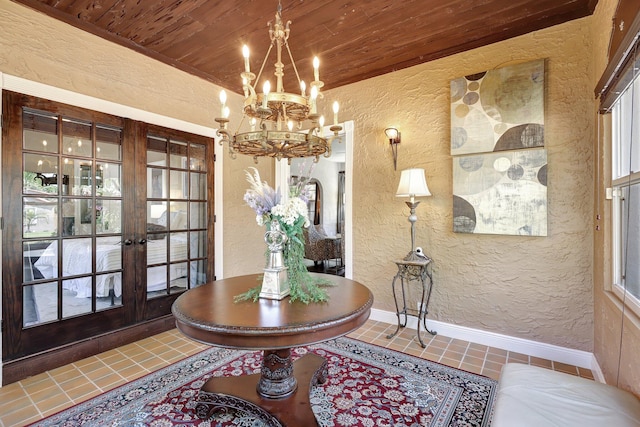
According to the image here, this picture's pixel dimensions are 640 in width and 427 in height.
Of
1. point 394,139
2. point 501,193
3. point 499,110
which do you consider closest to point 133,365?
point 394,139

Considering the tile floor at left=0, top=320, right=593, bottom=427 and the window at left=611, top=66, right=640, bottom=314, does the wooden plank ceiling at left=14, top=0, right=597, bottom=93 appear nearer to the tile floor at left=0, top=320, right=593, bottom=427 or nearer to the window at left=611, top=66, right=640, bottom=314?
the window at left=611, top=66, right=640, bottom=314

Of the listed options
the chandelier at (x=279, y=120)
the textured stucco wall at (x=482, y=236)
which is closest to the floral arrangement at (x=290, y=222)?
the chandelier at (x=279, y=120)

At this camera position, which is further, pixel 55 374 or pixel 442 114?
pixel 442 114

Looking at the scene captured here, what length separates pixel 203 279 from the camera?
3678mm

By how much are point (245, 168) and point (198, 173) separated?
0.69m

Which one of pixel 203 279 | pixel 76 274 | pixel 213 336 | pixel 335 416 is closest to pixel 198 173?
pixel 203 279

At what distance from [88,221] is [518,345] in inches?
158

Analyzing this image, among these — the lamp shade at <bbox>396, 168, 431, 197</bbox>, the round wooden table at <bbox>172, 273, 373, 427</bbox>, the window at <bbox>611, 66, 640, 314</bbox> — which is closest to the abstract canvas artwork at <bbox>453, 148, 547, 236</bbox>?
the lamp shade at <bbox>396, 168, 431, 197</bbox>

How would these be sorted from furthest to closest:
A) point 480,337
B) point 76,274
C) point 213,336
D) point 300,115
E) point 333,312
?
point 480,337 < point 76,274 < point 300,115 < point 333,312 < point 213,336

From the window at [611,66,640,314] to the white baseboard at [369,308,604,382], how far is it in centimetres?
86

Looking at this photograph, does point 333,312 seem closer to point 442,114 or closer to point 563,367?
point 563,367

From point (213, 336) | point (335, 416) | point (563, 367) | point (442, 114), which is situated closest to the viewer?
point (213, 336)

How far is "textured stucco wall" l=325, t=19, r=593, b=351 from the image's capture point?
2516 mm

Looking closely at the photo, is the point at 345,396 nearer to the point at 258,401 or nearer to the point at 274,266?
the point at 258,401
